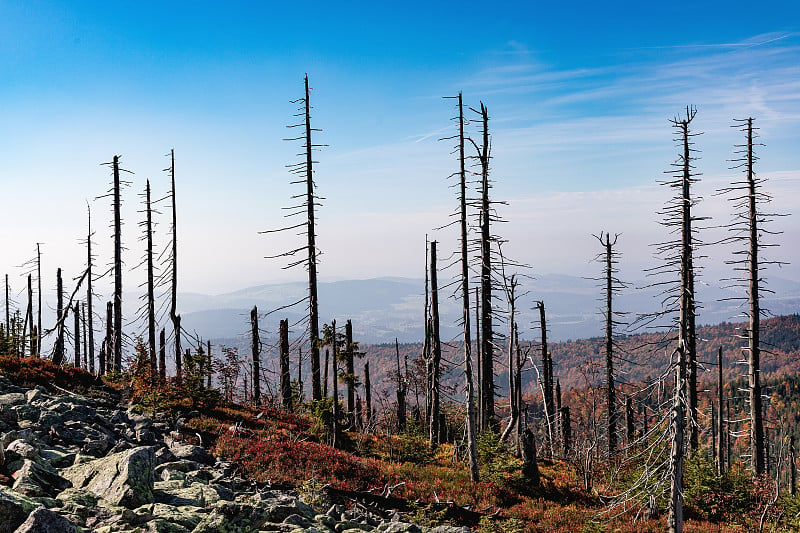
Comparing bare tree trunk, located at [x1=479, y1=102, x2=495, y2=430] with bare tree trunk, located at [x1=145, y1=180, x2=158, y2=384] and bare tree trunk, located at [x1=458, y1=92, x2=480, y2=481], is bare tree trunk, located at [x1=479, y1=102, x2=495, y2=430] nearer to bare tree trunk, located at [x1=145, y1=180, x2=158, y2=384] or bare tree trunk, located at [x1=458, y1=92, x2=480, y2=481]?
bare tree trunk, located at [x1=458, y1=92, x2=480, y2=481]

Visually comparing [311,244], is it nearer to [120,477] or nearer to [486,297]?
[486,297]

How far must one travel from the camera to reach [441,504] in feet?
46.1

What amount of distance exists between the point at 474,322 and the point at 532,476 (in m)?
6.10

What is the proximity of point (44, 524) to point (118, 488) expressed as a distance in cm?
240

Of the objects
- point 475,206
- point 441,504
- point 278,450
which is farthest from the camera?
point 475,206

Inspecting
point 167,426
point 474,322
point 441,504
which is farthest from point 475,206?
point 167,426

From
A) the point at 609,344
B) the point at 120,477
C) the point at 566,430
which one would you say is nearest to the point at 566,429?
the point at 566,430

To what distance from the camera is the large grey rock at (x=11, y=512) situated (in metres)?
6.20

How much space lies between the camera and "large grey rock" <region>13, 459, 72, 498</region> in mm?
7669

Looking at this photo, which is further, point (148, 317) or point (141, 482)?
point (148, 317)

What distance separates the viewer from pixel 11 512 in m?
6.27

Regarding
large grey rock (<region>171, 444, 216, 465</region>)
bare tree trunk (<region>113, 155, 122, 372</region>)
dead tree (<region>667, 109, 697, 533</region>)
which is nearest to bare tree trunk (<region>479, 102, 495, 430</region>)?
dead tree (<region>667, 109, 697, 533</region>)

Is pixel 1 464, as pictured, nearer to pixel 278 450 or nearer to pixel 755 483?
pixel 278 450

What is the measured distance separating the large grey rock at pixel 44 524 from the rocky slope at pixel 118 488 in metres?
0.01
